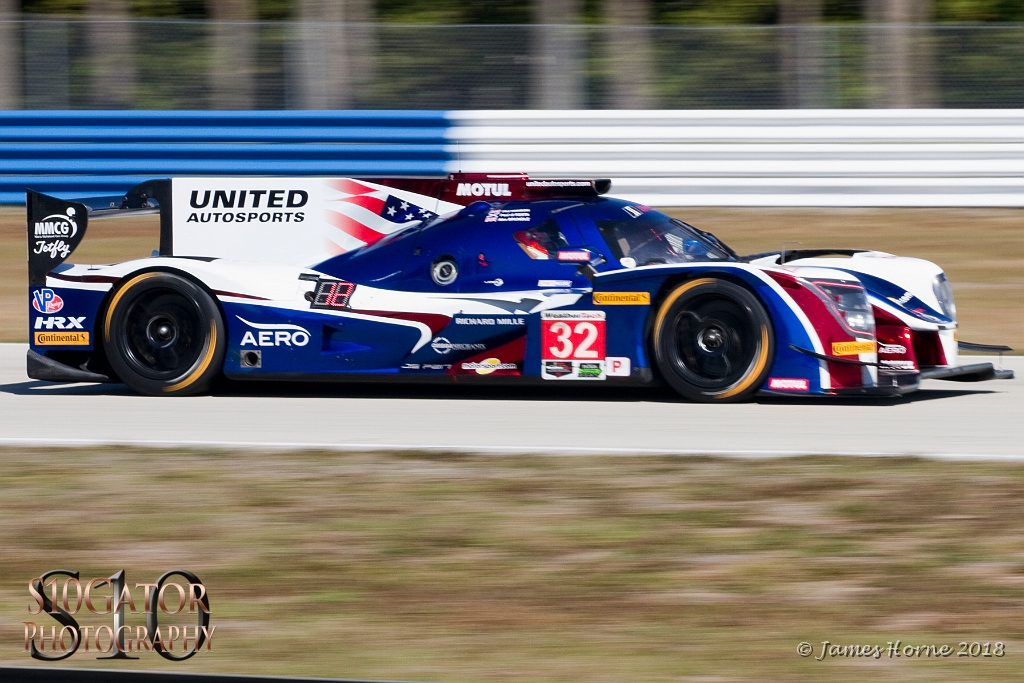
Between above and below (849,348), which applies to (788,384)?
below

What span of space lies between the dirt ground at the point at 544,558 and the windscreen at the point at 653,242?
2016mm

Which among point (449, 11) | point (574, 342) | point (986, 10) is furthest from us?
point (449, 11)

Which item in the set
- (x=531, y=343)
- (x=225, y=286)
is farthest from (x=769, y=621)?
(x=225, y=286)

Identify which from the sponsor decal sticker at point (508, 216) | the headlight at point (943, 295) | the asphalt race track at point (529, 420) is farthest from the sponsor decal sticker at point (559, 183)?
the headlight at point (943, 295)

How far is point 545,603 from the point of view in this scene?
4641mm

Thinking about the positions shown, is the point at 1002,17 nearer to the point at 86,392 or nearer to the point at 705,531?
the point at 86,392

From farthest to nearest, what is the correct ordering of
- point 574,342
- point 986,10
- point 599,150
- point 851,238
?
point 986,10, point 599,150, point 851,238, point 574,342

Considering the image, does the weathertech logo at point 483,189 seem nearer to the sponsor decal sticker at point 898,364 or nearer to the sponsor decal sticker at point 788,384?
the sponsor decal sticker at point 788,384

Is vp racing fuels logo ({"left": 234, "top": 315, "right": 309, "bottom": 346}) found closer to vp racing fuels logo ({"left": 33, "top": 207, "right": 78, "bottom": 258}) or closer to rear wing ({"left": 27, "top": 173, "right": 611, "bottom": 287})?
rear wing ({"left": 27, "top": 173, "right": 611, "bottom": 287})

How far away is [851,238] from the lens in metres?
14.4

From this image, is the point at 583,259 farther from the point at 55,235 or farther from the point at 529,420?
the point at 55,235

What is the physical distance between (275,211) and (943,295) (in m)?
4.04

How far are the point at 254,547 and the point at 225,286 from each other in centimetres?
353

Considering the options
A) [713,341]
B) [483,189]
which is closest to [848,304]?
[713,341]
